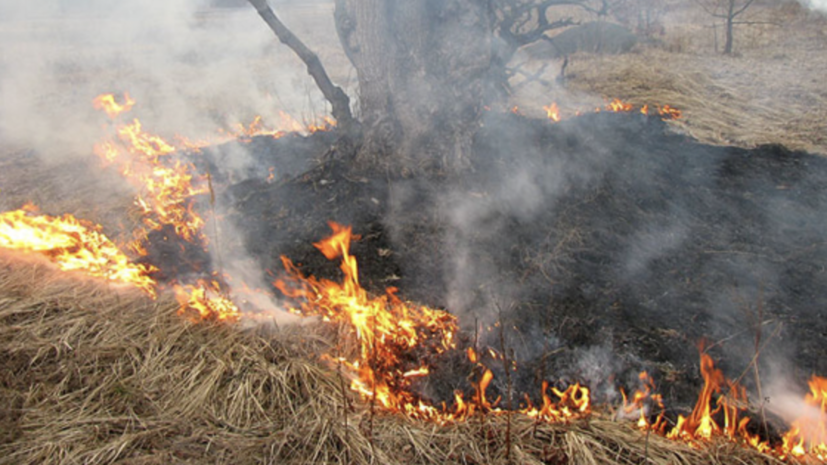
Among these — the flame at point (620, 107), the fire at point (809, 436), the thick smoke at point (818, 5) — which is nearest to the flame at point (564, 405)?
the fire at point (809, 436)

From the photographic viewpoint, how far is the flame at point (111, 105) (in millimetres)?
7970

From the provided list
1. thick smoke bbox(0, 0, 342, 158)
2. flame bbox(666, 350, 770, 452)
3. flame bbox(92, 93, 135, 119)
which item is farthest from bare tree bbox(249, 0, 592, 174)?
flame bbox(92, 93, 135, 119)

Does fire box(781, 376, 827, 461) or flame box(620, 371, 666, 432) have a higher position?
flame box(620, 371, 666, 432)

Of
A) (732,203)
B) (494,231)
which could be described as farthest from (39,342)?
(732,203)

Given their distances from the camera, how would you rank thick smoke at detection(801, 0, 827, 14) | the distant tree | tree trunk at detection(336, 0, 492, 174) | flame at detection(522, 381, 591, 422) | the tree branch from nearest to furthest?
flame at detection(522, 381, 591, 422), tree trunk at detection(336, 0, 492, 174), the tree branch, the distant tree, thick smoke at detection(801, 0, 827, 14)

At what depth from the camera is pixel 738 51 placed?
1188 cm

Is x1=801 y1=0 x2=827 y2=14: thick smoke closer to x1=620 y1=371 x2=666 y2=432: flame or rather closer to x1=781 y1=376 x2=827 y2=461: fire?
x1=781 y1=376 x2=827 y2=461: fire

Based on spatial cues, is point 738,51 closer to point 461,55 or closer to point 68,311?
point 461,55

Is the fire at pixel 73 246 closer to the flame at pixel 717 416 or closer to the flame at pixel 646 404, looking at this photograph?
the flame at pixel 646 404

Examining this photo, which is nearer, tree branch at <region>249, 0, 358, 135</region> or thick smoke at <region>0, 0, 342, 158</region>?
tree branch at <region>249, 0, 358, 135</region>

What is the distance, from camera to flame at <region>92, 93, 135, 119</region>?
797 cm

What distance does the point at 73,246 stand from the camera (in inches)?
178

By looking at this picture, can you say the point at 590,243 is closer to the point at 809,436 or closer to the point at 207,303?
the point at 809,436

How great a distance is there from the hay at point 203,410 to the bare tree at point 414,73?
91.8 inches
